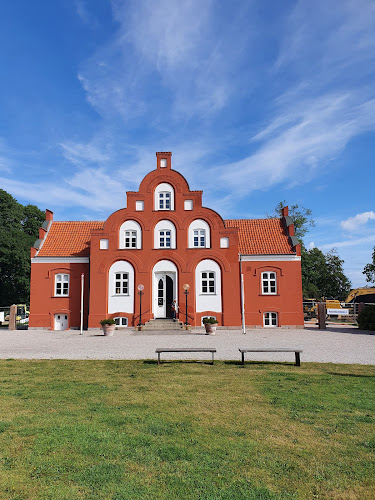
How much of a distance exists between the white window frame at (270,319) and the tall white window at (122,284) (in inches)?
422

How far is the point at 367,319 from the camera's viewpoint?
89.5ft

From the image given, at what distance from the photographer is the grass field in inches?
172

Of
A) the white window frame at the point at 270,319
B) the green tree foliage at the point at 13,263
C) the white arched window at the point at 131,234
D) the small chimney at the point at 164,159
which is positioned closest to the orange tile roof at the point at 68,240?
the white arched window at the point at 131,234

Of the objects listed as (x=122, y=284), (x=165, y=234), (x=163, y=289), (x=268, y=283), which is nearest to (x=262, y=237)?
(x=268, y=283)

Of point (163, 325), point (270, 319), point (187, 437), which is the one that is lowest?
point (187, 437)

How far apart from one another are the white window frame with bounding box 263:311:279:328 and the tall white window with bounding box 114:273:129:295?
35.2 feet

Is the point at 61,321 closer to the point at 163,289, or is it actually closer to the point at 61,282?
the point at 61,282

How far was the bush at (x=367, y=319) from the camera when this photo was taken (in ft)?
88.1

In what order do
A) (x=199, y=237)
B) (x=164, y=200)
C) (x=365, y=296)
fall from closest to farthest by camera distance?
1. (x=199, y=237)
2. (x=164, y=200)
3. (x=365, y=296)

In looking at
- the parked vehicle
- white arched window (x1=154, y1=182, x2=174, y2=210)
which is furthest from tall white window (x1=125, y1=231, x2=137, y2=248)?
the parked vehicle

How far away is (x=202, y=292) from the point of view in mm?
27969

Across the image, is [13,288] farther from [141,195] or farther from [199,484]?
[199,484]

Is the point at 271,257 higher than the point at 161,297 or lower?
higher

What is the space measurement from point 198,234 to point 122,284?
22.8ft
